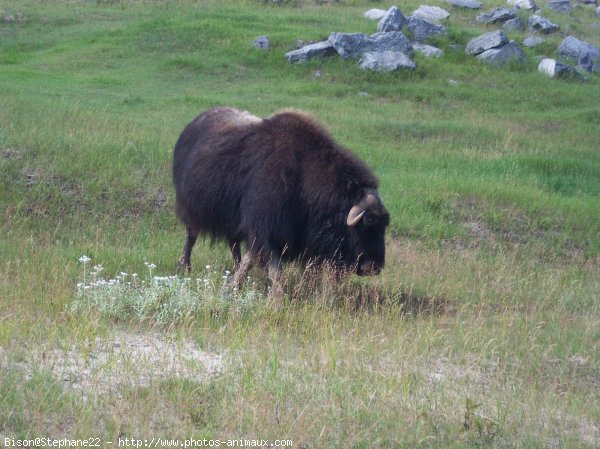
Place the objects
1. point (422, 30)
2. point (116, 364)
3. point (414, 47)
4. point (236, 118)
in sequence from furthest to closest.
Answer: point (422, 30) → point (414, 47) → point (236, 118) → point (116, 364)

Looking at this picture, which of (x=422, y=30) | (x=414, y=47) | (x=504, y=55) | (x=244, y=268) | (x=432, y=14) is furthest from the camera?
(x=432, y=14)

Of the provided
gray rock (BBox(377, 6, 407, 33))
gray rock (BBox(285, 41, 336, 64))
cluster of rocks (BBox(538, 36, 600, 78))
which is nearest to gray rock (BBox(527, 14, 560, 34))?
cluster of rocks (BBox(538, 36, 600, 78))

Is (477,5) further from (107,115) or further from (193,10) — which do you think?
(107,115)

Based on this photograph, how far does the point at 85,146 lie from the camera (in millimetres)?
14195

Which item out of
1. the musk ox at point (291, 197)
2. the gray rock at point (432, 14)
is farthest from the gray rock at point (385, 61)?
the musk ox at point (291, 197)

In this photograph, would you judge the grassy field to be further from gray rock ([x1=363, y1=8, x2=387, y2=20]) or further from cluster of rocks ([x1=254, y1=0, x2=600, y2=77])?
gray rock ([x1=363, y1=8, x2=387, y2=20])

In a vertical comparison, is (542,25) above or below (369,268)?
above

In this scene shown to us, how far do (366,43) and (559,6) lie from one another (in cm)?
1635

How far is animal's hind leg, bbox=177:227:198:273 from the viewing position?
1079cm

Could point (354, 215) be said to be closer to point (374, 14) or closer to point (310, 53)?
point (310, 53)

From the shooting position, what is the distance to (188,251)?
36.1 ft

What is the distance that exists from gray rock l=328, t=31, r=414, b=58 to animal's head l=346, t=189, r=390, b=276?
15811 mm

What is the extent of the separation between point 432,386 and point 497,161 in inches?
414

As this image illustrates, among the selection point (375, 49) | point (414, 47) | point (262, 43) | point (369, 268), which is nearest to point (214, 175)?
point (369, 268)
